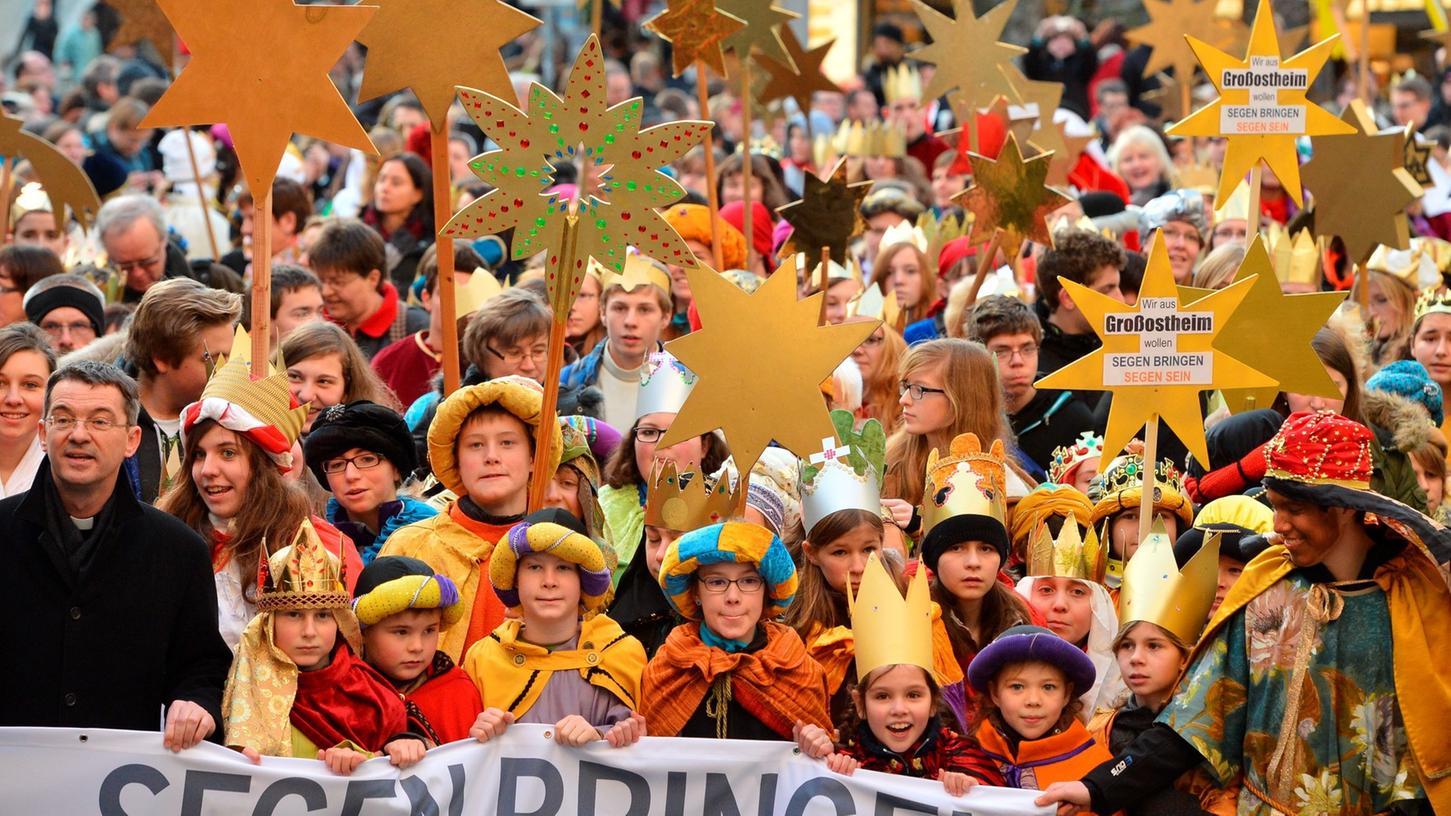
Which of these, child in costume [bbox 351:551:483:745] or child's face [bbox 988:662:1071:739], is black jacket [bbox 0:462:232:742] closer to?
child in costume [bbox 351:551:483:745]

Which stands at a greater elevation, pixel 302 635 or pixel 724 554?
pixel 724 554

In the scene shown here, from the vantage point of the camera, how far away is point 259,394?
616cm

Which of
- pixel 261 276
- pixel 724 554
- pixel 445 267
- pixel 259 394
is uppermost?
pixel 445 267

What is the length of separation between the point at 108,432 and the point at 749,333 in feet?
5.92

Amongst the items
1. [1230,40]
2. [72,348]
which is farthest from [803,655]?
[1230,40]

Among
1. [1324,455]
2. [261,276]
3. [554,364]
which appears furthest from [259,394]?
[1324,455]

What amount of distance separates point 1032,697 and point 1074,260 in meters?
3.57

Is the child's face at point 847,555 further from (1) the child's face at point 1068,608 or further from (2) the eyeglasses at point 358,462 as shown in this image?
(2) the eyeglasses at point 358,462

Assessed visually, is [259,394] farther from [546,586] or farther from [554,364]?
[546,586]

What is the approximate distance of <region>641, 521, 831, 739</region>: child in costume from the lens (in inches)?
224

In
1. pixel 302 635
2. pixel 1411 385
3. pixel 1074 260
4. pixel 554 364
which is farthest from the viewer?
pixel 1074 260

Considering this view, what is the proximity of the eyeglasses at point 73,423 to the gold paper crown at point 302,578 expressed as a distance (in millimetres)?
545

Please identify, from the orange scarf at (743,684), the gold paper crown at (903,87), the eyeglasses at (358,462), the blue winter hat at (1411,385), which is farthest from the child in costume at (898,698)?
the gold paper crown at (903,87)

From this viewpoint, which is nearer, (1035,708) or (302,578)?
(302,578)
